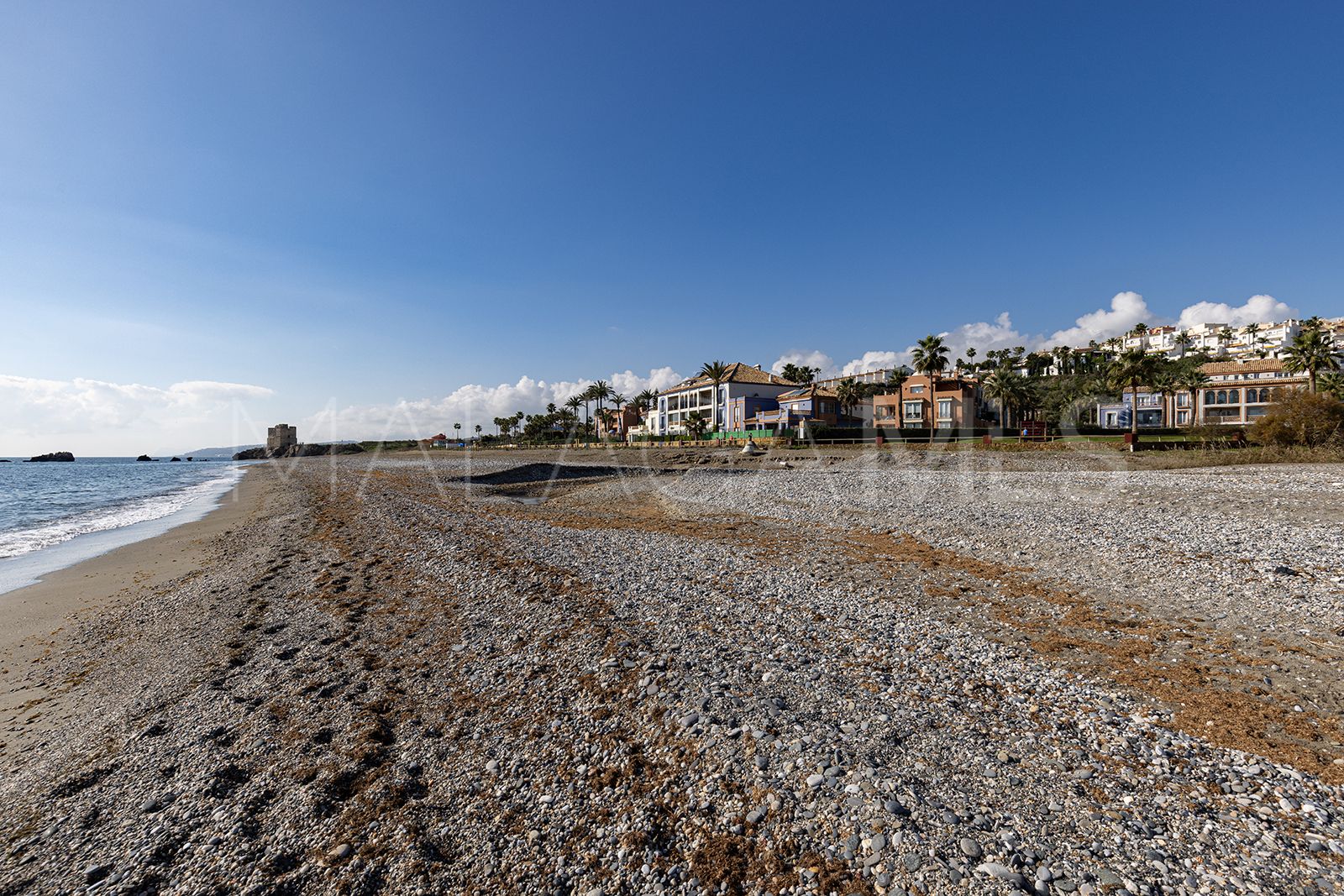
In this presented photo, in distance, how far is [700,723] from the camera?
5941 millimetres

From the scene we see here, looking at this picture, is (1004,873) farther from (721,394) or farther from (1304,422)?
(721,394)

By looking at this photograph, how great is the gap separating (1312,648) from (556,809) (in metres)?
10.3

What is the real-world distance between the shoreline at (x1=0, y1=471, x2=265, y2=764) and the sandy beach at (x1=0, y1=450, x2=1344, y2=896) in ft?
0.34

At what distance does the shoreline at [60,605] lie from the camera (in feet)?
23.8

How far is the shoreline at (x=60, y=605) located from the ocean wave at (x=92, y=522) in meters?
3.78

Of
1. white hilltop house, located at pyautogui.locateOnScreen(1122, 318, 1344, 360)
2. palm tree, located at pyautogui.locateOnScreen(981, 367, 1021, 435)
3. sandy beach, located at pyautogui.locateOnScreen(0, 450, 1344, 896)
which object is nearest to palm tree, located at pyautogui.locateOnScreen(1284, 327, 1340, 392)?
palm tree, located at pyautogui.locateOnScreen(981, 367, 1021, 435)

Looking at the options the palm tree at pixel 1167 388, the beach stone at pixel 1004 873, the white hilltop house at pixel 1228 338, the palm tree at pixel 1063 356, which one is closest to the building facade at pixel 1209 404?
the palm tree at pixel 1167 388

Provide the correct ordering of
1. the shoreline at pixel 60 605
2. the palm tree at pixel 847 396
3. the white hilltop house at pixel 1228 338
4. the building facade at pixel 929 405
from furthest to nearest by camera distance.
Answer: the white hilltop house at pixel 1228 338, the palm tree at pixel 847 396, the building facade at pixel 929 405, the shoreline at pixel 60 605

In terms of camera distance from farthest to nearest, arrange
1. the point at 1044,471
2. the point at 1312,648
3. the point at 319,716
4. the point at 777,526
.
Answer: the point at 1044,471, the point at 777,526, the point at 1312,648, the point at 319,716

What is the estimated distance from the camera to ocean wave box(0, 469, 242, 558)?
68.5 ft

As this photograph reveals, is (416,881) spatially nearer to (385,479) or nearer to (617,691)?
(617,691)

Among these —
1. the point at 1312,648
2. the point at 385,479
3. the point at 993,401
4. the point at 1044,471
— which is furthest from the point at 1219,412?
the point at 385,479

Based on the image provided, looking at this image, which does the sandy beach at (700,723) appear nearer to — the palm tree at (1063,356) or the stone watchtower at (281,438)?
the palm tree at (1063,356)

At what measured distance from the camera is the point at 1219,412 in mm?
84125
